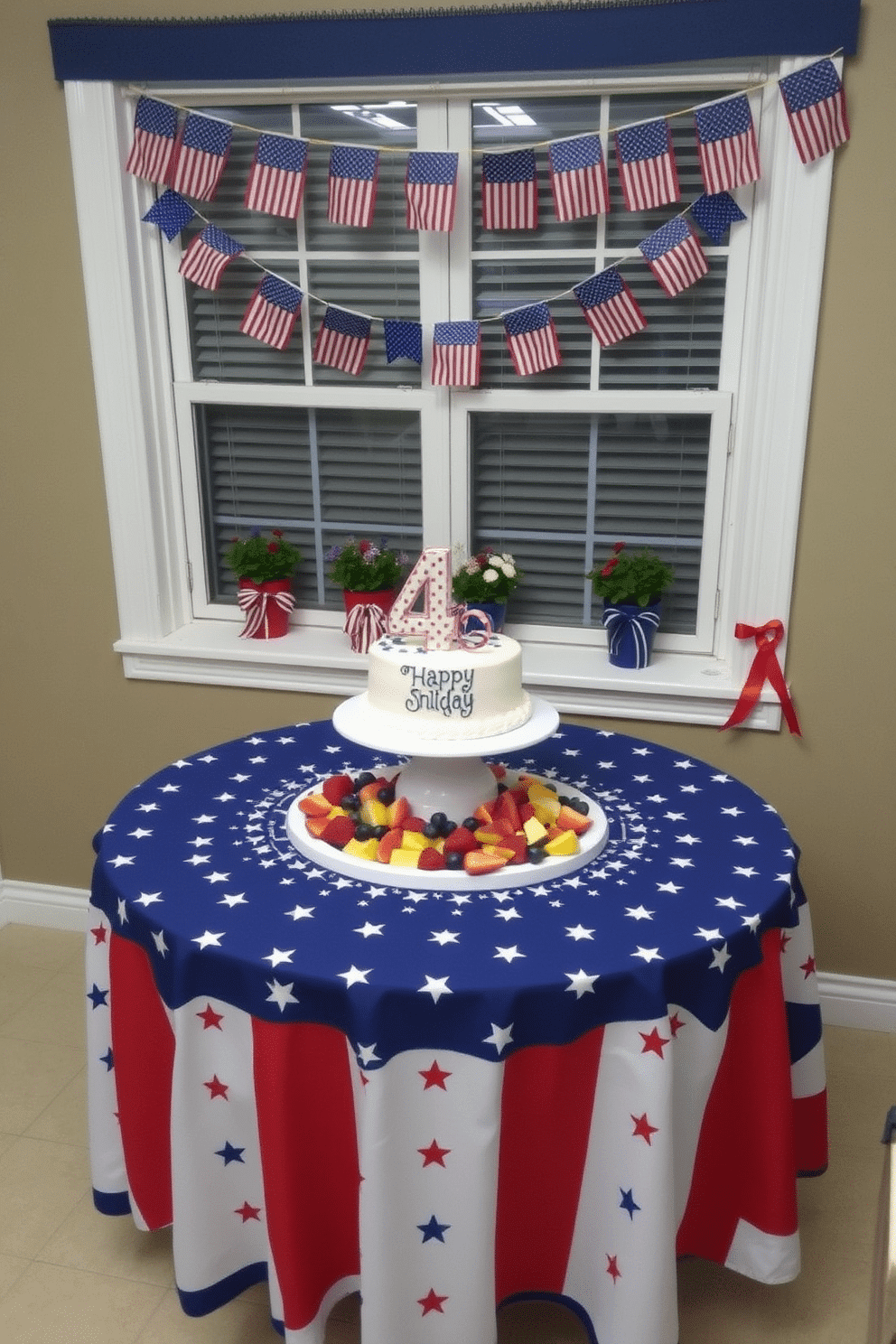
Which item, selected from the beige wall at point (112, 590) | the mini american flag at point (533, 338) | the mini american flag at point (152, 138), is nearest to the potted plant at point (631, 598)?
the beige wall at point (112, 590)

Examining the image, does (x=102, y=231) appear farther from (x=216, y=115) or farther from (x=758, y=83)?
(x=758, y=83)

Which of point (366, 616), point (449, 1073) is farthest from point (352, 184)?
point (449, 1073)

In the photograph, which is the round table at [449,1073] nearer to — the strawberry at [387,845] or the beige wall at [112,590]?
the strawberry at [387,845]

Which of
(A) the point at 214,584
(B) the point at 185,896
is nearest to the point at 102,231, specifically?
(A) the point at 214,584

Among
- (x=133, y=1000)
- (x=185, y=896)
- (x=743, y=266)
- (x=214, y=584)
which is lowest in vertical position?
(x=133, y=1000)

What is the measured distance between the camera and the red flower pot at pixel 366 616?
9.30 ft

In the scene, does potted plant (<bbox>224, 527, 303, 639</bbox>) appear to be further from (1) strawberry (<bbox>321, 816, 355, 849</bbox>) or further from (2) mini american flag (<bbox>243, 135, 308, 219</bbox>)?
(1) strawberry (<bbox>321, 816, 355, 849</bbox>)

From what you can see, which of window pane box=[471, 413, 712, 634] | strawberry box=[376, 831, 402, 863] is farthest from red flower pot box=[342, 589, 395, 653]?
strawberry box=[376, 831, 402, 863]

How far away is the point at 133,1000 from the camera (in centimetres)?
178

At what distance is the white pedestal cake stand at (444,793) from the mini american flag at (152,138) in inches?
59.3

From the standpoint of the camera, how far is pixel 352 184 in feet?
8.32

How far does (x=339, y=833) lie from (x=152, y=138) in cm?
178

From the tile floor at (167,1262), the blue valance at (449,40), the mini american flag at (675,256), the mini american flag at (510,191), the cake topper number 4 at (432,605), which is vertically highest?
the blue valance at (449,40)

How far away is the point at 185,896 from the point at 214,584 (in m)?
1.54
